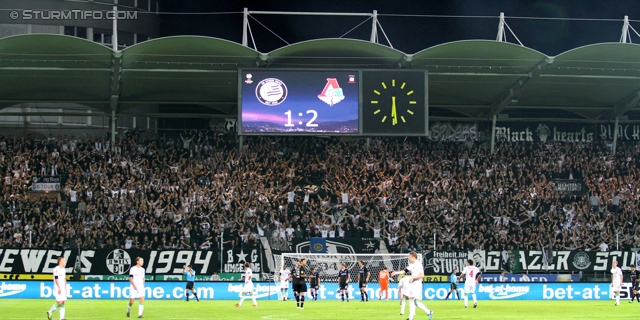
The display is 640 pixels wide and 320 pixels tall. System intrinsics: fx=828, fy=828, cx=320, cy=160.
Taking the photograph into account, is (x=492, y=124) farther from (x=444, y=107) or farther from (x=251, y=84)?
(x=251, y=84)

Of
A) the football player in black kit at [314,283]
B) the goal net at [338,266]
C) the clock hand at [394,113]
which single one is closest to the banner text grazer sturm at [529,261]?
the goal net at [338,266]

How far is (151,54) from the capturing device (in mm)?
40094

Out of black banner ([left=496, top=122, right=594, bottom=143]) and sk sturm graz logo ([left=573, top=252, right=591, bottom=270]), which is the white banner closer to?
black banner ([left=496, top=122, right=594, bottom=143])

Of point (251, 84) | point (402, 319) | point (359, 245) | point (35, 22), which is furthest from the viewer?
point (35, 22)

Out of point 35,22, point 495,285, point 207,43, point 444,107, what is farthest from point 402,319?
point 35,22

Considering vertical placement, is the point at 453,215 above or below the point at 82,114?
below

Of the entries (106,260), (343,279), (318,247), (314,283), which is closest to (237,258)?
(318,247)

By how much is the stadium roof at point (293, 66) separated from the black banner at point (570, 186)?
4.51 metres

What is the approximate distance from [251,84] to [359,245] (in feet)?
33.2

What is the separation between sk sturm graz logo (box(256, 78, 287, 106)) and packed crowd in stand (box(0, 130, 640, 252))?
731 centimetres

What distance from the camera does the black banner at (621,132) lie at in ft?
174

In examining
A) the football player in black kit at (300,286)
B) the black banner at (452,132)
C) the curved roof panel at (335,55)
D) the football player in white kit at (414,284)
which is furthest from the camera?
the black banner at (452,132)

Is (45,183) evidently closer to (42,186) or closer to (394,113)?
(42,186)

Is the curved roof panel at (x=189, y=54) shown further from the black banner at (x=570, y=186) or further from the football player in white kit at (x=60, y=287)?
the black banner at (x=570, y=186)
